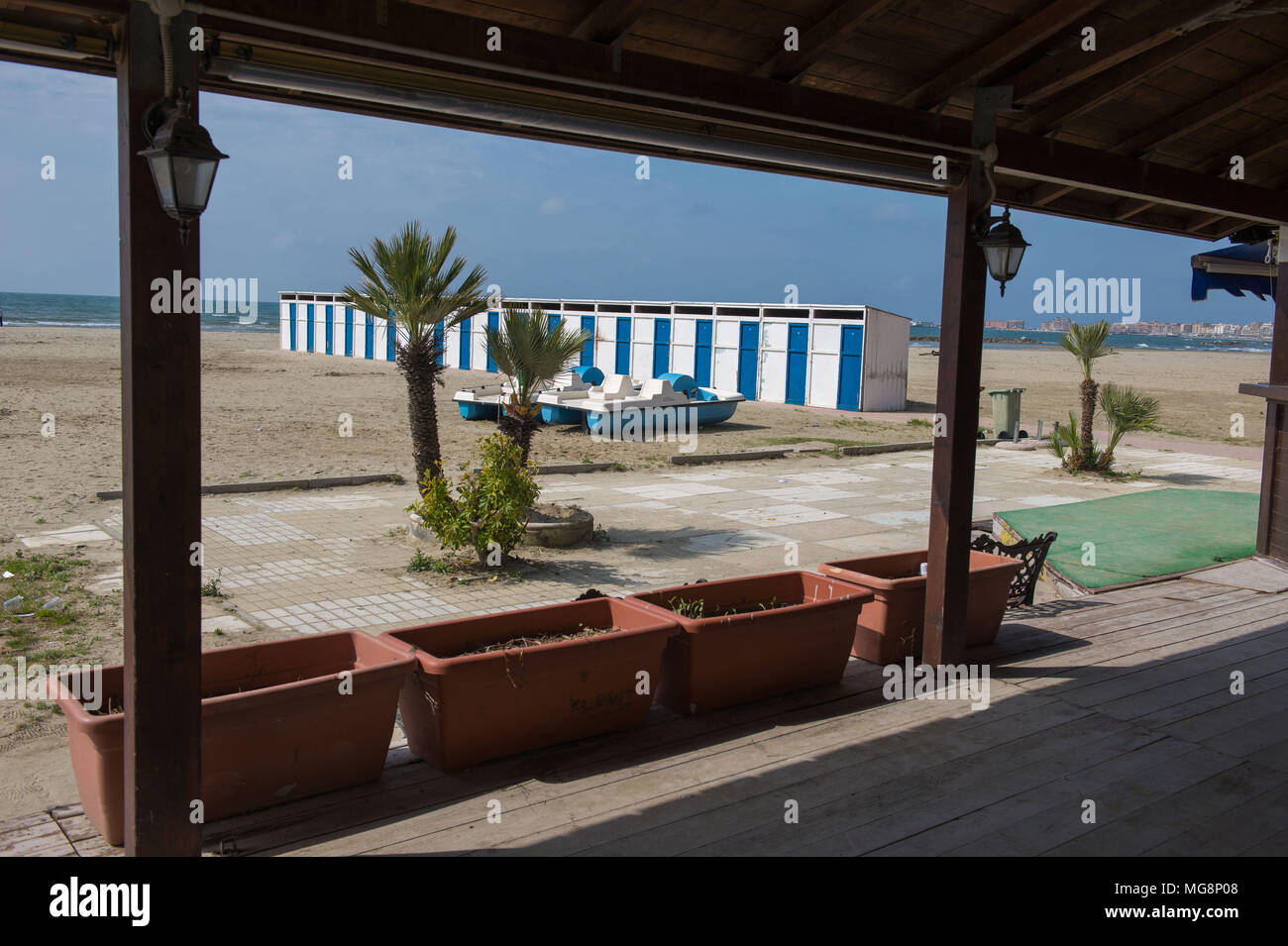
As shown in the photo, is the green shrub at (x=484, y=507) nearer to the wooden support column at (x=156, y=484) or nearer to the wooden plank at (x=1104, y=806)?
the wooden support column at (x=156, y=484)

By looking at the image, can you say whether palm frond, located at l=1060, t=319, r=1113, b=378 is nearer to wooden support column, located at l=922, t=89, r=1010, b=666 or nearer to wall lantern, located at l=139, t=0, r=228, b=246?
wooden support column, located at l=922, t=89, r=1010, b=666

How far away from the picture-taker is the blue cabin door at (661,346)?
29.5 metres

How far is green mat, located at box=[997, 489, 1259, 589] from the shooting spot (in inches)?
337

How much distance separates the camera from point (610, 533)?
11.4 metres

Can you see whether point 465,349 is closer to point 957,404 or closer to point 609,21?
point 957,404

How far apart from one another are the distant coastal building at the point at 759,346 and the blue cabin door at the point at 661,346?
3cm

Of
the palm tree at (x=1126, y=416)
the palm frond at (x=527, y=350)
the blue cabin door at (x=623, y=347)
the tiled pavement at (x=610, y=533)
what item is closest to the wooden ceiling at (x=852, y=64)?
the tiled pavement at (x=610, y=533)

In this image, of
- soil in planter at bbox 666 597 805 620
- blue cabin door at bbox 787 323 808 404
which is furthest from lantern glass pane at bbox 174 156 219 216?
blue cabin door at bbox 787 323 808 404

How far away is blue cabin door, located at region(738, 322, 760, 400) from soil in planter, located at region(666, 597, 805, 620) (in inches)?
903

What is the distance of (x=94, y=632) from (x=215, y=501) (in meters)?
5.54

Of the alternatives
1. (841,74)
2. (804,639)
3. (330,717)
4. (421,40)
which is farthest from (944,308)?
(330,717)

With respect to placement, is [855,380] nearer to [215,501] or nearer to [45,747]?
[215,501]

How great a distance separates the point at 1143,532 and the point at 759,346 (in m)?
18.4

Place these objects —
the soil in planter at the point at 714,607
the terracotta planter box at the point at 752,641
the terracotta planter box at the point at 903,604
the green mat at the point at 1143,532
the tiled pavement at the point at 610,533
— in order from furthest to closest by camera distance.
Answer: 1. the green mat at the point at 1143,532
2. the tiled pavement at the point at 610,533
3. the terracotta planter box at the point at 903,604
4. the soil in planter at the point at 714,607
5. the terracotta planter box at the point at 752,641
